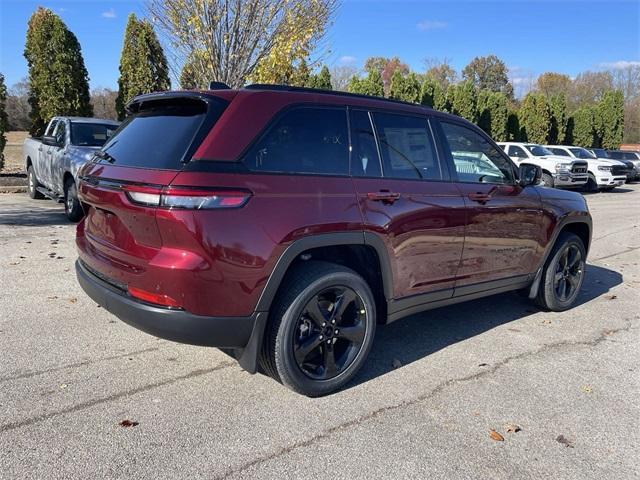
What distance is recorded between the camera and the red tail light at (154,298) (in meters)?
2.88

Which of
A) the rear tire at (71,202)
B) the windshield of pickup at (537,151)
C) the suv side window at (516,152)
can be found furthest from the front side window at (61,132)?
the windshield of pickup at (537,151)

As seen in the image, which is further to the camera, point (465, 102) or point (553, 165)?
point (465, 102)

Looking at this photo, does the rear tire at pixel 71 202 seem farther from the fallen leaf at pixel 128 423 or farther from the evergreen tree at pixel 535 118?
the evergreen tree at pixel 535 118

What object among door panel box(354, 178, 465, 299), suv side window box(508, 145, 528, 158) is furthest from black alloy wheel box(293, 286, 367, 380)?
suv side window box(508, 145, 528, 158)

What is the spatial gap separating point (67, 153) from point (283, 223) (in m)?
7.11

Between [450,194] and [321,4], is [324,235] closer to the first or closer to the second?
[450,194]

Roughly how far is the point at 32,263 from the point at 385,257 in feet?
15.2

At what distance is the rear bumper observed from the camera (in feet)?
9.48

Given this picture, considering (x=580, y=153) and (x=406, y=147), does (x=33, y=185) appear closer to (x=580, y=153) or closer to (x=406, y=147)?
(x=406, y=147)

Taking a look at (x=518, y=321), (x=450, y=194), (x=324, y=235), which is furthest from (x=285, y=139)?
(x=518, y=321)

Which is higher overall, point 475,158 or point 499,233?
point 475,158

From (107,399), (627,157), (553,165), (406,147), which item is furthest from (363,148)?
(627,157)

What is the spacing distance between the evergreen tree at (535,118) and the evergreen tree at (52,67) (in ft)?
Answer: 85.7

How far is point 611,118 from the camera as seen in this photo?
122 ft
